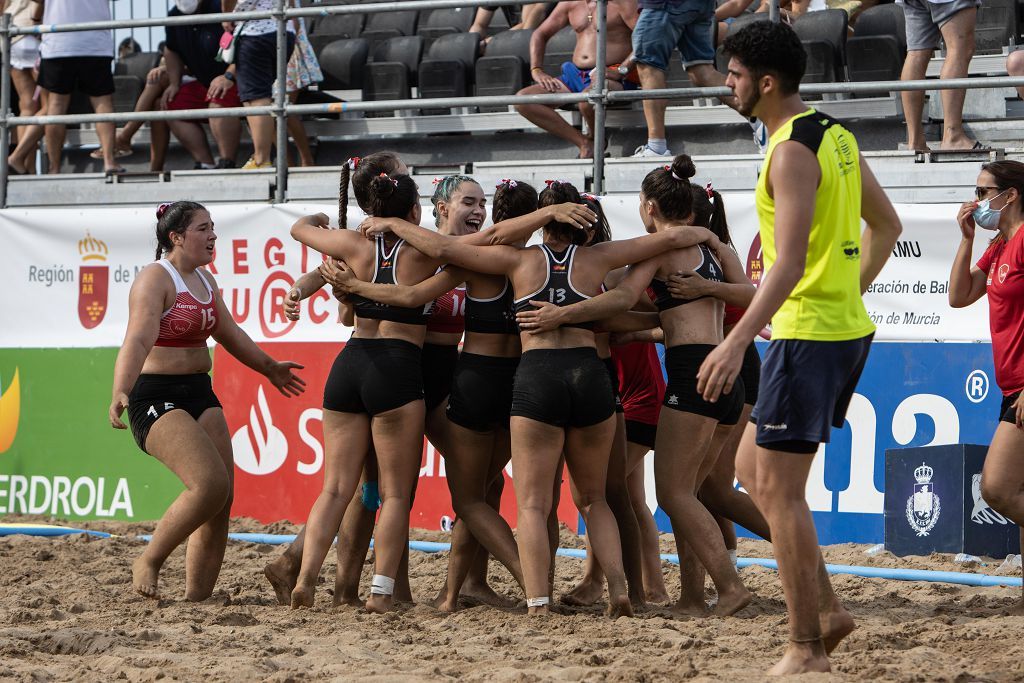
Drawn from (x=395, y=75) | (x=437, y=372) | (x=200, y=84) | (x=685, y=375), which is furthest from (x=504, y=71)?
(x=685, y=375)

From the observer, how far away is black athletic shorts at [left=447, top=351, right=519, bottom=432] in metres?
5.25

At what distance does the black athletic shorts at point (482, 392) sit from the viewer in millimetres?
5246

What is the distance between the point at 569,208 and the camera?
502cm

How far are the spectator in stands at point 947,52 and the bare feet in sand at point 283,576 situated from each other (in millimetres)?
4426

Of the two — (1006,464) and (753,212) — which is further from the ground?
(753,212)

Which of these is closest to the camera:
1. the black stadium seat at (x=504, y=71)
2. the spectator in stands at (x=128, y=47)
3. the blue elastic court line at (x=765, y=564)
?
the blue elastic court line at (x=765, y=564)

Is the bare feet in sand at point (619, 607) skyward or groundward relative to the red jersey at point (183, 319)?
groundward

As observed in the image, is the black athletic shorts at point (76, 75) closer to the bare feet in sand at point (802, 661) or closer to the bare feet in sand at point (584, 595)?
the bare feet in sand at point (584, 595)

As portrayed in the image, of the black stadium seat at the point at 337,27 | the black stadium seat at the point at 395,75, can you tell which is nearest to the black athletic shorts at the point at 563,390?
the black stadium seat at the point at 395,75

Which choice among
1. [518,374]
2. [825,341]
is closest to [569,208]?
[518,374]

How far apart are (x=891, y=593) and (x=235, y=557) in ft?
11.8

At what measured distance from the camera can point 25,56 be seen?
34.2ft

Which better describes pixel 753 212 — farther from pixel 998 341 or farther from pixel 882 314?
pixel 998 341

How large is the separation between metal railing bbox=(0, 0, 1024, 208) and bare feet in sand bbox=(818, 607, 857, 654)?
12.1 feet
